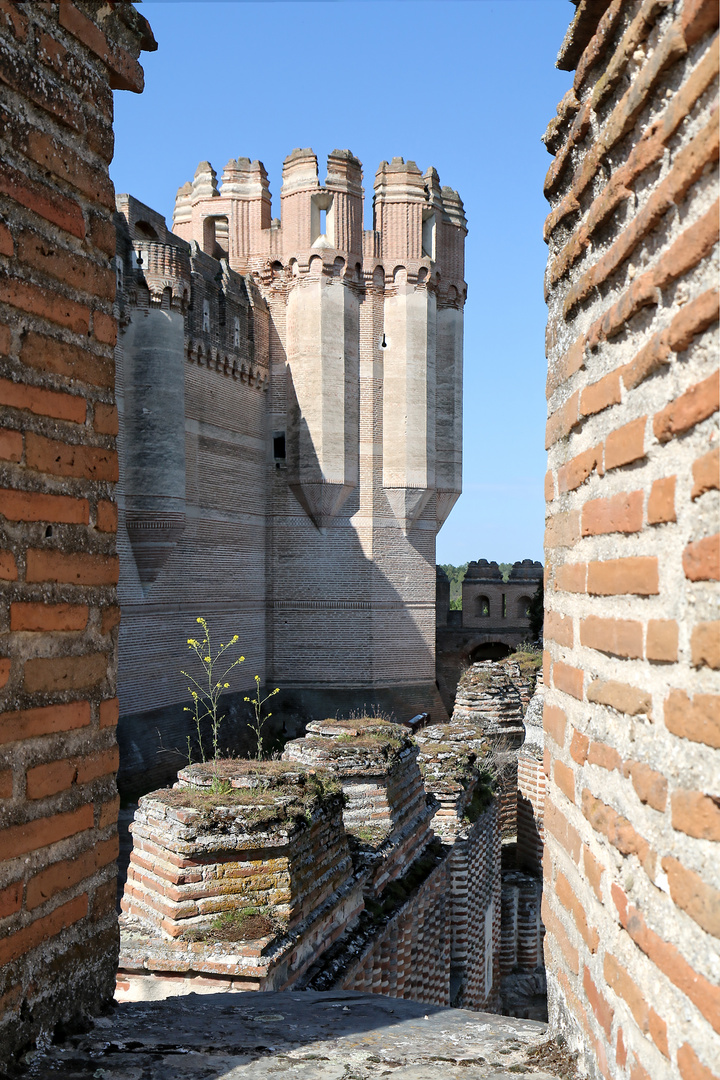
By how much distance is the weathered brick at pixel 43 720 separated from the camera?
78.2 inches

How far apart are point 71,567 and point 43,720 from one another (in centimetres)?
38

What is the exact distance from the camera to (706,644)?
1271 mm

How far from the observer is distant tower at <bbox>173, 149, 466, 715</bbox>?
18875 millimetres

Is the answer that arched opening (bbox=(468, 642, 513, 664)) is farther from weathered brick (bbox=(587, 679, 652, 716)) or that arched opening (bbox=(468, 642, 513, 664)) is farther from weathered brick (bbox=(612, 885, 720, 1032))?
weathered brick (bbox=(612, 885, 720, 1032))

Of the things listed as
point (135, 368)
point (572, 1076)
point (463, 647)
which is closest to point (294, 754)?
point (572, 1076)

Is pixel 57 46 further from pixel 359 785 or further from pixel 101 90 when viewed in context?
pixel 359 785

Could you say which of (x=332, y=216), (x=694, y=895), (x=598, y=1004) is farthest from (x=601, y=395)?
(x=332, y=216)

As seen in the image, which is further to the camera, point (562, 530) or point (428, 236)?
point (428, 236)

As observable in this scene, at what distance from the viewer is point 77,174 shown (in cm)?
229

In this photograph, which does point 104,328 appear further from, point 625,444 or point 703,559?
point 703,559

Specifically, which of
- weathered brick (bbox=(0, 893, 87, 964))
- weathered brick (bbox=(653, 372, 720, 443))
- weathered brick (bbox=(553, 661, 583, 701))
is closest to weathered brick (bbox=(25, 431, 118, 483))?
weathered brick (bbox=(0, 893, 87, 964))

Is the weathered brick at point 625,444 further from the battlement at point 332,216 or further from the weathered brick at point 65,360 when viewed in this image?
the battlement at point 332,216

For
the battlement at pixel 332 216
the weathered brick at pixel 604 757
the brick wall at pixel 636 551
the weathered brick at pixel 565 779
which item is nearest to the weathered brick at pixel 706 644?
the brick wall at pixel 636 551

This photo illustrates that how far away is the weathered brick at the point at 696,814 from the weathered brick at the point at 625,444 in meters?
0.59
